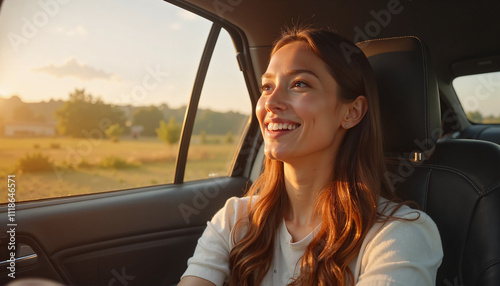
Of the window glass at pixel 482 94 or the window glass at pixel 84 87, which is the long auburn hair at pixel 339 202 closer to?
the window glass at pixel 84 87

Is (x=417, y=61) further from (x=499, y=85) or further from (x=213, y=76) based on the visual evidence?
(x=499, y=85)

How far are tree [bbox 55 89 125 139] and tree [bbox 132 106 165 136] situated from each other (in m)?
0.27

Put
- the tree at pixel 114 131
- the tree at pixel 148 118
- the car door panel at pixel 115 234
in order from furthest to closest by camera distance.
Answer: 1. the tree at pixel 148 118
2. the tree at pixel 114 131
3. the car door panel at pixel 115 234

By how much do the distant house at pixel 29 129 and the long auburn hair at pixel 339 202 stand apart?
118cm

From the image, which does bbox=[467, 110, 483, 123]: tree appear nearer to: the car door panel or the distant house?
the car door panel

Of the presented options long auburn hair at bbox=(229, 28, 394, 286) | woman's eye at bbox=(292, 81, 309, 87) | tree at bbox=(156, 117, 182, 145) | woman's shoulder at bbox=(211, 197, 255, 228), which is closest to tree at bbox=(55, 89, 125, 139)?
tree at bbox=(156, 117, 182, 145)

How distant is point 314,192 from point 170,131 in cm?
145

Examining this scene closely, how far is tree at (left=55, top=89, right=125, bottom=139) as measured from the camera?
2.34m

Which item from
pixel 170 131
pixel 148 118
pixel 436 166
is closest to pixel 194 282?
pixel 436 166

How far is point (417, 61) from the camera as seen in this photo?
1.70m

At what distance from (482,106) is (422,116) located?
243 centimetres

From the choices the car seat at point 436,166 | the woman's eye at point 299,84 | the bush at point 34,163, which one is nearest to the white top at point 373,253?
the car seat at point 436,166

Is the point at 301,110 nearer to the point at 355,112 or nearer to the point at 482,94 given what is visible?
the point at 355,112

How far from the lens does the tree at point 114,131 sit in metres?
2.55
